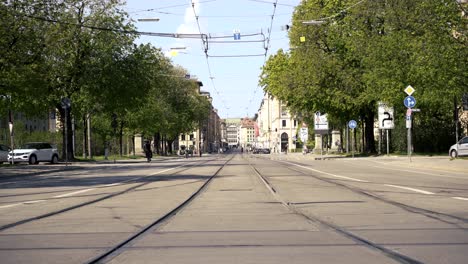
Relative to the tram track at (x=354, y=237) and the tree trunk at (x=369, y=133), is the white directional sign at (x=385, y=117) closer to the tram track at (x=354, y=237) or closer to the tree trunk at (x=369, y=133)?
the tree trunk at (x=369, y=133)

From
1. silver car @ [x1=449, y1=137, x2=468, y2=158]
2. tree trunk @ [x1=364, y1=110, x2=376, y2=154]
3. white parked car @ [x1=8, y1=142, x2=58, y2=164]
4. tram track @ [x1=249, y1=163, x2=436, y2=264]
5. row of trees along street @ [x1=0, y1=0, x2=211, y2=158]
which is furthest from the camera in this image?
tree trunk @ [x1=364, y1=110, x2=376, y2=154]

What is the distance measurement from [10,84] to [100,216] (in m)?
23.0

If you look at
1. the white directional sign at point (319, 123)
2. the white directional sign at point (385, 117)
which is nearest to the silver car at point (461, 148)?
the white directional sign at point (385, 117)

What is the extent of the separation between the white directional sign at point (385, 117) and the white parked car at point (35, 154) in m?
24.3

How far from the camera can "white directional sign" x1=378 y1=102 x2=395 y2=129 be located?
44219 mm

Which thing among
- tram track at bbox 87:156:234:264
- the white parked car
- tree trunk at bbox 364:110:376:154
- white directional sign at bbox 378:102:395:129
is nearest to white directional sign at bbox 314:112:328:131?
tree trunk at bbox 364:110:376:154

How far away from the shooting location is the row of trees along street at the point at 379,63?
3662 cm

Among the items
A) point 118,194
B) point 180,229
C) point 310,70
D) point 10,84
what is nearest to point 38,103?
point 10,84

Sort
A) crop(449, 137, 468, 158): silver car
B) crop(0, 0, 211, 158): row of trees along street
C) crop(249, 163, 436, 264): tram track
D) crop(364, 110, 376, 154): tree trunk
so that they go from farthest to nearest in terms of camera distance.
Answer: crop(364, 110, 376, 154): tree trunk
crop(449, 137, 468, 158): silver car
crop(0, 0, 211, 158): row of trees along street
crop(249, 163, 436, 264): tram track

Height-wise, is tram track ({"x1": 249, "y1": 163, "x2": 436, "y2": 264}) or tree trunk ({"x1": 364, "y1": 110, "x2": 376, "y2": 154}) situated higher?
tree trunk ({"x1": 364, "y1": 110, "x2": 376, "y2": 154})

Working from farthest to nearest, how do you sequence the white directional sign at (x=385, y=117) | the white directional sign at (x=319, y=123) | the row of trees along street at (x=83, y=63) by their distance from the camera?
the white directional sign at (x=319, y=123)
the white directional sign at (x=385, y=117)
the row of trees along street at (x=83, y=63)

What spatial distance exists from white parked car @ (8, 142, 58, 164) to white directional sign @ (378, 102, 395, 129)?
957 inches

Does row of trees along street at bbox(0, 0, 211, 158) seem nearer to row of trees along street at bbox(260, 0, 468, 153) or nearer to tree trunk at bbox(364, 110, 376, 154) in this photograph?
row of trees along street at bbox(260, 0, 468, 153)

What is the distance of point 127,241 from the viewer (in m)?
9.02
